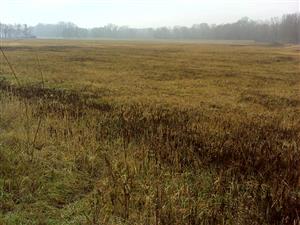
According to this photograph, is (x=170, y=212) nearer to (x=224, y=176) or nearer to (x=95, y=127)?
(x=224, y=176)

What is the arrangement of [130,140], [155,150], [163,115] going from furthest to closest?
[163,115], [130,140], [155,150]

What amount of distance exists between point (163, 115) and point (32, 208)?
7.48 meters

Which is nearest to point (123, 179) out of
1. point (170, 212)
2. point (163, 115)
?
point (170, 212)

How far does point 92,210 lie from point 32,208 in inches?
34.7

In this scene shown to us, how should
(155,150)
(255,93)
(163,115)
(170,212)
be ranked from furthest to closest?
(255,93), (163,115), (155,150), (170,212)

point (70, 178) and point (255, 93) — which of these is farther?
point (255, 93)

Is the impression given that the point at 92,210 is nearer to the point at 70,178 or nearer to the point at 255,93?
the point at 70,178

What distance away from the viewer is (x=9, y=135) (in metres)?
8.53

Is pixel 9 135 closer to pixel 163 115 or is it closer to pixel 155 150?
pixel 155 150

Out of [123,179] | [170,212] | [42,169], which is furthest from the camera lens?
[42,169]

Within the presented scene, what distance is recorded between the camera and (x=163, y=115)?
1257 cm

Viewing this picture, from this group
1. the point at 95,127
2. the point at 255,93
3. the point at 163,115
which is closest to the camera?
the point at 95,127

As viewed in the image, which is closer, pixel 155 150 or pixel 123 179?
pixel 123 179

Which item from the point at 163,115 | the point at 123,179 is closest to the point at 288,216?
the point at 123,179
